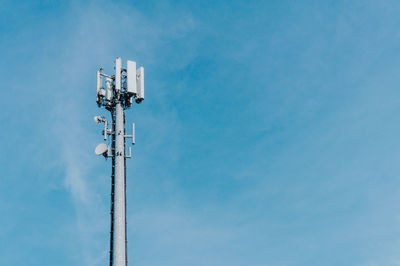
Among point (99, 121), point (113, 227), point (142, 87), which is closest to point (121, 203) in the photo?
point (113, 227)

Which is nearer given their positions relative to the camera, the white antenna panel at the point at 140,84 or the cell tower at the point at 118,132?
the cell tower at the point at 118,132

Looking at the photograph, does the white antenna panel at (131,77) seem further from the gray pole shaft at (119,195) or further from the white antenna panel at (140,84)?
the gray pole shaft at (119,195)

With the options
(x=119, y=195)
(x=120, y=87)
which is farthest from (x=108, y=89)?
(x=119, y=195)

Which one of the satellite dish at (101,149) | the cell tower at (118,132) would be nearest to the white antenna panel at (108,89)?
the cell tower at (118,132)

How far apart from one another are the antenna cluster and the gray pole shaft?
37.9 inches

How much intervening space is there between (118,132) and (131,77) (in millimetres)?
6189

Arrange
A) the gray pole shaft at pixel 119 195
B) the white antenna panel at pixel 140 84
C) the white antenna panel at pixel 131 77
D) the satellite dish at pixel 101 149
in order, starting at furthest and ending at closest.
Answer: the white antenna panel at pixel 140 84 < the white antenna panel at pixel 131 77 < the satellite dish at pixel 101 149 < the gray pole shaft at pixel 119 195

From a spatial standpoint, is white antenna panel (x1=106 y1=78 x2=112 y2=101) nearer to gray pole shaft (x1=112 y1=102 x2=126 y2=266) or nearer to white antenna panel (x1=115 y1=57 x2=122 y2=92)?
white antenna panel (x1=115 y1=57 x2=122 y2=92)

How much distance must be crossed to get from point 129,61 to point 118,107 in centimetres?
533

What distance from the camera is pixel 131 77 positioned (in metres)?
51.2

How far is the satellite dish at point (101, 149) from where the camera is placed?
46844 millimetres

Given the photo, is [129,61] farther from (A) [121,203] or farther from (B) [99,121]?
(A) [121,203]

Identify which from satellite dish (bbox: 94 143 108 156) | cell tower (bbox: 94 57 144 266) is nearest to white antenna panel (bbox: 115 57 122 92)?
cell tower (bbox: 94 57 144 266)

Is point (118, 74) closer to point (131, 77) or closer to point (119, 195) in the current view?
point (131, 77)
